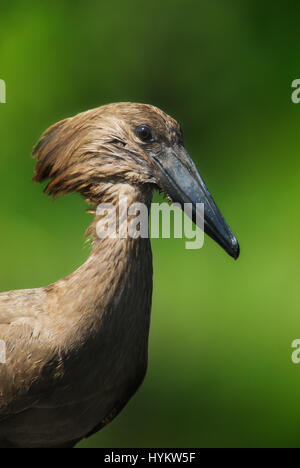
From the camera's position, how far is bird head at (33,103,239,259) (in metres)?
0.85

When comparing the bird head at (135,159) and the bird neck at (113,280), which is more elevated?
the bird head at (135,159)

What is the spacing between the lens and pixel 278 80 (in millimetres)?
1732

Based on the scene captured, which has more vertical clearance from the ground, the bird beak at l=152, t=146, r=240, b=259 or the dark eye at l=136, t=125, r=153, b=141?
the dark eye at l=136, t=125, r=153, b=141

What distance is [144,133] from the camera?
854 millimetres

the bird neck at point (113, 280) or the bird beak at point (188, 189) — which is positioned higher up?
the bird beak at point (188, 189)

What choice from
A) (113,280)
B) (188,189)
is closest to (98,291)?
(113,280)

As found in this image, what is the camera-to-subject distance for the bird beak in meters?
0.85

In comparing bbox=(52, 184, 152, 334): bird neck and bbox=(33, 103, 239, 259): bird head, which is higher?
bbox=(33, 103, 239, 259): bird head

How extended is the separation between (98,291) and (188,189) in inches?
6.7

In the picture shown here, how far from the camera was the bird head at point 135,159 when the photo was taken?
2.79 feet

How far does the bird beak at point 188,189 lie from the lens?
852 millimetres
